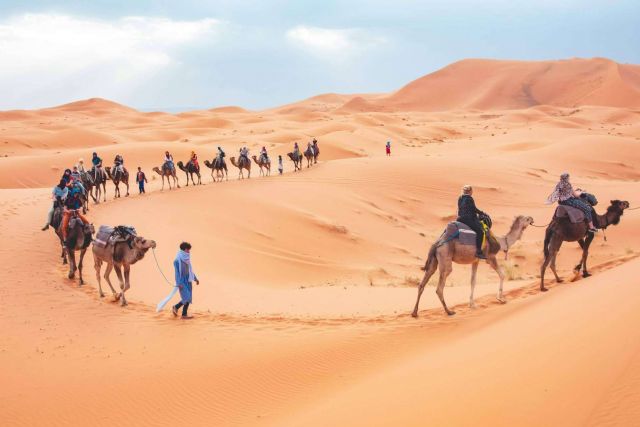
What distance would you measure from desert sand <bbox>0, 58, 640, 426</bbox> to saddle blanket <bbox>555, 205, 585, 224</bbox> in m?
1.27

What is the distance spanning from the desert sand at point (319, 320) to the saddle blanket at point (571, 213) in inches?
49.8

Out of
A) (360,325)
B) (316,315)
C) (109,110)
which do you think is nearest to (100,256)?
(316,315)

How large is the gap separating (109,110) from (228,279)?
113146 mm

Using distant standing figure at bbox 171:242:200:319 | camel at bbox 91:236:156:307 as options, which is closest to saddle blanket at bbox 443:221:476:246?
distant standing figure at bbox 171:242:200:319

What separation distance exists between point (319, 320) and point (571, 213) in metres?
6.24

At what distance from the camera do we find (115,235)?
40.0ft

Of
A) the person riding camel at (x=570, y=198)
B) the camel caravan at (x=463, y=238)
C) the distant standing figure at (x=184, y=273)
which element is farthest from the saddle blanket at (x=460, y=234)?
the distant standing figure at (x=184, y=273)

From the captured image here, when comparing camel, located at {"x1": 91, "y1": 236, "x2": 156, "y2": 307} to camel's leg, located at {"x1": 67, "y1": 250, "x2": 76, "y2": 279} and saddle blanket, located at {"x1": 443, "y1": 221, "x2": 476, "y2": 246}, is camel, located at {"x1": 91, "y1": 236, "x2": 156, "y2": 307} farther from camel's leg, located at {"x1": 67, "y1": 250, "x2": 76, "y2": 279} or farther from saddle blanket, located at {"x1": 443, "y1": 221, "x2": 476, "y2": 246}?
saddle blanket, located at {"x1": 443, "y1": 221, "x2": 476, "y2": 246}

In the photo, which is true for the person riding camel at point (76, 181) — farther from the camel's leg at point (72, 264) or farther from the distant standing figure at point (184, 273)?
the distant standing figure at point (184, 273)

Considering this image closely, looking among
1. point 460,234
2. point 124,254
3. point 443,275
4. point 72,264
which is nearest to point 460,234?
point 460,234

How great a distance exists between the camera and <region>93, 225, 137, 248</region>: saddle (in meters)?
12.0

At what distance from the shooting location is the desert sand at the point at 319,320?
6707 mm

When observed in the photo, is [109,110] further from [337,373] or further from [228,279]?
[337,373]

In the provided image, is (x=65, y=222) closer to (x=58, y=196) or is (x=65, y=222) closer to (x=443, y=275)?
(x=58, y=196)
